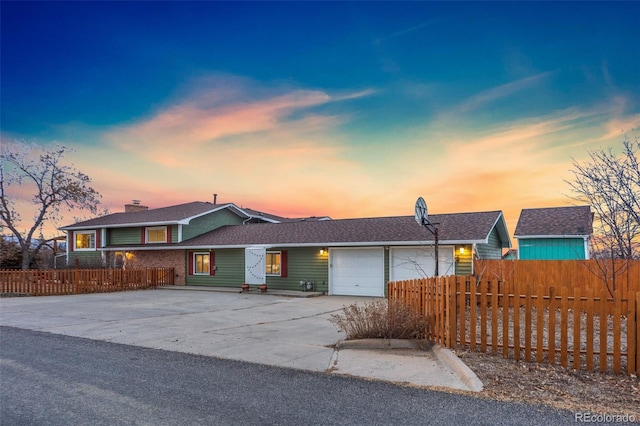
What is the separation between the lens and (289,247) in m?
21.0

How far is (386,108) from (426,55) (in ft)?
9.17

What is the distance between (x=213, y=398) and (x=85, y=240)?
29.4 meters

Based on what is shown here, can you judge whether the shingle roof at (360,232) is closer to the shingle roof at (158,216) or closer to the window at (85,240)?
the shingle roof at (158,216)

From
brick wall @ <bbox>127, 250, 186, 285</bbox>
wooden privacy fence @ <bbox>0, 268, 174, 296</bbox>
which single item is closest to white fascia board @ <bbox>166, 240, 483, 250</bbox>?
brick wall @ <bbox>127, 250, 186, 285</bbox>

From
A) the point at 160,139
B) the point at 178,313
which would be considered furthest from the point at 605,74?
the point at 160,139

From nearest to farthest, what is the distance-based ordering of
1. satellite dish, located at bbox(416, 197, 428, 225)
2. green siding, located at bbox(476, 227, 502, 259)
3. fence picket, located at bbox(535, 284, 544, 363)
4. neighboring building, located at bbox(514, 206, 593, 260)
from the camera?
fence picket, located at bbox(535, 284, 544, 363)
satellite dish, located at bbox(416, 197, 428, 225)
green siding, located at bbox(476, 227, 502, 259)
neighboring building, located at bbox(514, 206, 593, 260)

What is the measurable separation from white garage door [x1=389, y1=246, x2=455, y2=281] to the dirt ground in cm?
1122

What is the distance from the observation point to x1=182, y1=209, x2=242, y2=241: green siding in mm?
25384

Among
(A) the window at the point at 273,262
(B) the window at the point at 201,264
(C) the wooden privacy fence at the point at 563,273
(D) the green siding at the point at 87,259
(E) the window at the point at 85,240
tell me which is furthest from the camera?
(E) the window at the point at 85,240

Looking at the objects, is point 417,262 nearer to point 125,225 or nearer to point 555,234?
point 555,234

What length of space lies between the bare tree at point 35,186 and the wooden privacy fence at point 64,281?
959 centimetres

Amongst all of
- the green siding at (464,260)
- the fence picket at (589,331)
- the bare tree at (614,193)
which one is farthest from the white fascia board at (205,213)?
the fence picket at (589,331)

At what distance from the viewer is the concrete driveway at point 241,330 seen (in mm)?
6074
